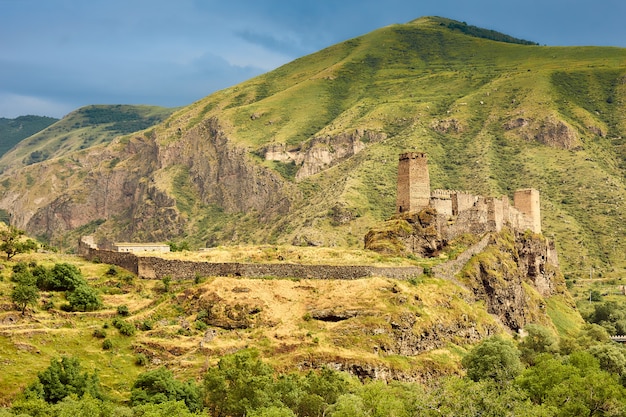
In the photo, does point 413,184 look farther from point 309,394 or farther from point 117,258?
point 309,394

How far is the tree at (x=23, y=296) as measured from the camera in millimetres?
71125

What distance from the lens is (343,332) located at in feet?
241

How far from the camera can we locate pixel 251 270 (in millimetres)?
82625

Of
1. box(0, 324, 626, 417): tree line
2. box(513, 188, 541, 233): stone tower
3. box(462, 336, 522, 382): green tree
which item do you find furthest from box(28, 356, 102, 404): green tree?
box(513, 188, 541, 233): stone tower

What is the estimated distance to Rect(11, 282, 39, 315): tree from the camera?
71.1 m

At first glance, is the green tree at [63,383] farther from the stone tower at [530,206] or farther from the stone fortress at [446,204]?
the stone tower at [530,206]

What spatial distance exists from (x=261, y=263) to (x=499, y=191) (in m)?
115

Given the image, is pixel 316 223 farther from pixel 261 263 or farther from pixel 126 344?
pixel 126 344

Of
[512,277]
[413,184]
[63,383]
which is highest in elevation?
[413,184]

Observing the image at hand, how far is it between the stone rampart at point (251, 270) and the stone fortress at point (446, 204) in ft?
67.5

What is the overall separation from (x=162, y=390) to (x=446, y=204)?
5703 cm

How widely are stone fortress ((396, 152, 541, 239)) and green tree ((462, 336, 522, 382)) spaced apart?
2722 cm

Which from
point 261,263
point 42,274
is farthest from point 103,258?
point 261,263

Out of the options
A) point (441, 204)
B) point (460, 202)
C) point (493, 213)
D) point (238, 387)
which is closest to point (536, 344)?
point (493, 213)
